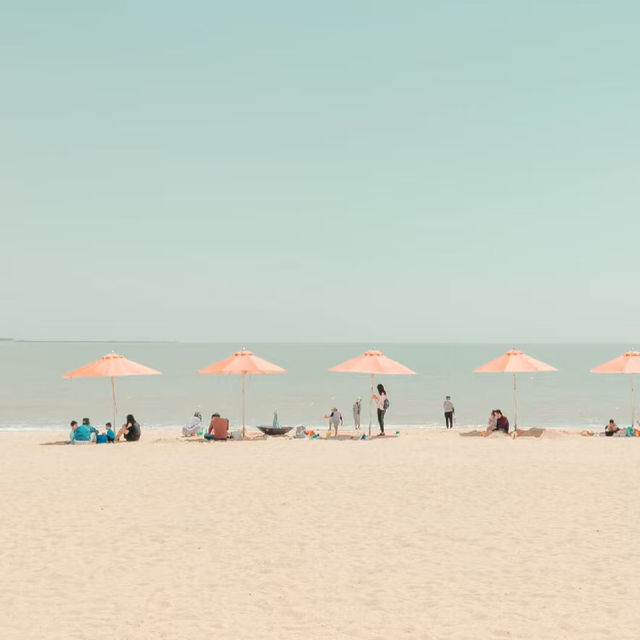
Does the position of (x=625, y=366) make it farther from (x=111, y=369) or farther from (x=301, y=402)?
(x=301, y=402)

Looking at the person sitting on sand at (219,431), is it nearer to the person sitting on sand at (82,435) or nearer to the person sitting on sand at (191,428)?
the person sitting on sand at (191,428)

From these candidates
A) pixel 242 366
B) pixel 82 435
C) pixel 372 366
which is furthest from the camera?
pixel 372 366

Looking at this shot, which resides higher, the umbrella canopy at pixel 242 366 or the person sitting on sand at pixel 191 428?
the umbrella canopy at pixel 242 366

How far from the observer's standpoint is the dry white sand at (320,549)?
20.3 ft

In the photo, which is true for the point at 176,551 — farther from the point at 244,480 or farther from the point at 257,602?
the point at 244,480

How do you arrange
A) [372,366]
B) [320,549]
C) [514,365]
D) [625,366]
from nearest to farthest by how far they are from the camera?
1. [320,549]
2. [372,366]
3. [514,365]
4. [625,366]

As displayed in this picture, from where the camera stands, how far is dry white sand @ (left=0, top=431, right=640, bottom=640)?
20.3ft

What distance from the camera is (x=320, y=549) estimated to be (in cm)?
846

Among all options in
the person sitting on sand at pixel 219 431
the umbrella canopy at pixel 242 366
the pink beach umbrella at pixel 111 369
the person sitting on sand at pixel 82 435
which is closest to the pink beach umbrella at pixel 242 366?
the umbrella canopy at pixel 242 366

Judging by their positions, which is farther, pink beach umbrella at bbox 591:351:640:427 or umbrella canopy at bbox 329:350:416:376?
pink beach umbrella at bbox 591:351:640:427

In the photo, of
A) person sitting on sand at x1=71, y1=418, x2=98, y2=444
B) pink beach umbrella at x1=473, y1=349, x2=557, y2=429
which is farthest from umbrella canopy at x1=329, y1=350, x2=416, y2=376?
person sitting on sand at x1=71, y1=418, x2=98, y2=444

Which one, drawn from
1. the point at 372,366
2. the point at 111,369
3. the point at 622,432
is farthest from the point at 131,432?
the point at 622,432

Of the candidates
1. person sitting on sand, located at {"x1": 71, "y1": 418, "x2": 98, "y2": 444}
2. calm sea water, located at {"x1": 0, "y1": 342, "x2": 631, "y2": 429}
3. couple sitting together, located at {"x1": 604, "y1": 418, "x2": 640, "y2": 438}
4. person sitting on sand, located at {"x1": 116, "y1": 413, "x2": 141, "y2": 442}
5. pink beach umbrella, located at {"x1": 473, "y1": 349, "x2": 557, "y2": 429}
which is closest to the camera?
person sitting on sand, located at {"x1": 71, "y1": 418, "x2": 98, "y2": 444}

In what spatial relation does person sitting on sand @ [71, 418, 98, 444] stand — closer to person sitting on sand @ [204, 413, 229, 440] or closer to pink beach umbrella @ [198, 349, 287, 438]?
person sitting on sand @ [204, 413, 229, 440]
